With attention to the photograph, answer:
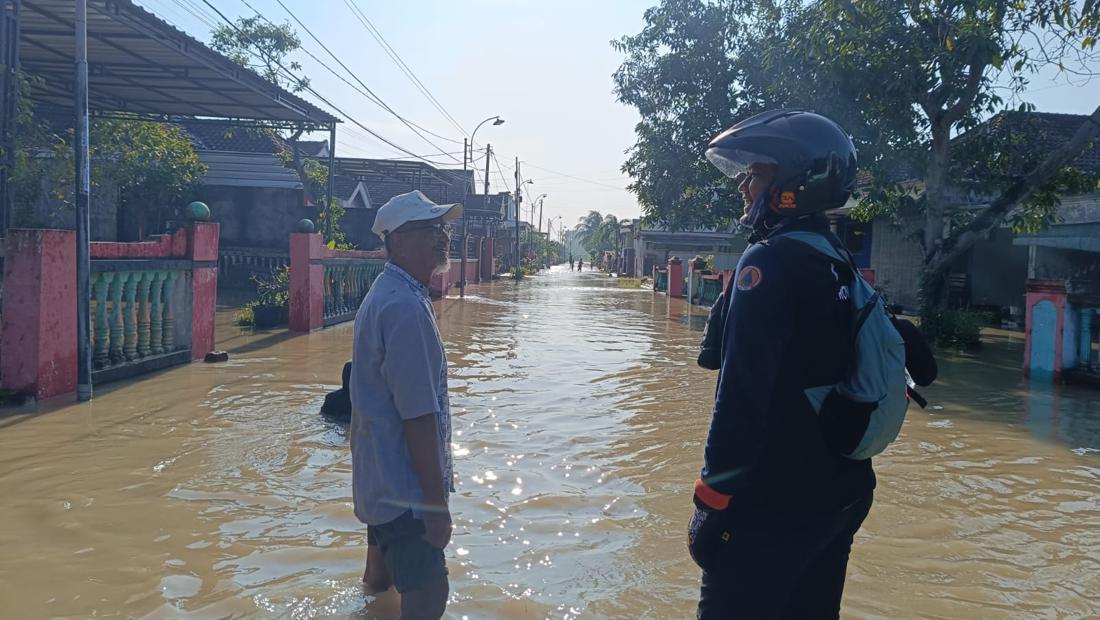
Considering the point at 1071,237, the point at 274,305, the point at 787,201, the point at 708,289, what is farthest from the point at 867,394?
the point at 708,289

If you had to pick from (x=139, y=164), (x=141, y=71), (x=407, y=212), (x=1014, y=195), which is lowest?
(x=407, y=212)

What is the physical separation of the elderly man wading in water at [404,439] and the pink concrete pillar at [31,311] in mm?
5472

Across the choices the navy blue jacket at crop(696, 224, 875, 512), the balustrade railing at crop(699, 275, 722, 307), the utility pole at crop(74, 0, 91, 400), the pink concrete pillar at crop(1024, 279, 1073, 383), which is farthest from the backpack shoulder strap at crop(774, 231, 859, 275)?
the balustrade railing at crop(699, 275, 722, 307)

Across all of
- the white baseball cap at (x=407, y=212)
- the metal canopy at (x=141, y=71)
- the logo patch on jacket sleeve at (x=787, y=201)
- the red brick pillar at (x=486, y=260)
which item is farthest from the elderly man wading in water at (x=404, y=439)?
the red brick pillar at (x=486, y=260)

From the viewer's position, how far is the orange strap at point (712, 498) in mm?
1947

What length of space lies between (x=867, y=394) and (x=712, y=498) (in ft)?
1.48

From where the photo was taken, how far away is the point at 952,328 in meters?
13.4

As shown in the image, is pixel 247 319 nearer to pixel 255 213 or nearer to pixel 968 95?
pixel 255 213

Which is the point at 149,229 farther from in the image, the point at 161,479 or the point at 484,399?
the point at 161,479

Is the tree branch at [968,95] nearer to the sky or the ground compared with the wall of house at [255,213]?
nearer to the sky

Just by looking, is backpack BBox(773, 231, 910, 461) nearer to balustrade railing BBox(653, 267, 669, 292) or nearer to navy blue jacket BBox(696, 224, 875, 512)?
navy blue jacket BBox(696, 224, 875, 512)

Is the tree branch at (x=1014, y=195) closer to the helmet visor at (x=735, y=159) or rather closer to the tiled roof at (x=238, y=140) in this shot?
the helmet visor at (x=735, y=159)

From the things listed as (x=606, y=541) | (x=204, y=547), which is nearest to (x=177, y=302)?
(x=204, y=547)

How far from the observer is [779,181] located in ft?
7.14
